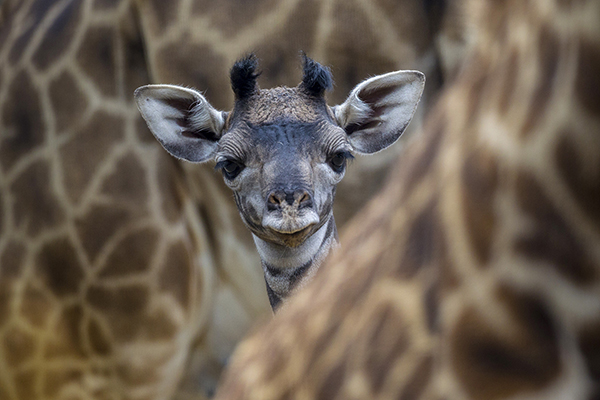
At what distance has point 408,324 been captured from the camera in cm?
43

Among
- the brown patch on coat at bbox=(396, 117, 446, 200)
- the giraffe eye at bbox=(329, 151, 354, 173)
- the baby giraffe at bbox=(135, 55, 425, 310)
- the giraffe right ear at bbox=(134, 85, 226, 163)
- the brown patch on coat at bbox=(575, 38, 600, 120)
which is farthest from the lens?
the giraffe right ear at bbox=(134, 85, 226, 163)

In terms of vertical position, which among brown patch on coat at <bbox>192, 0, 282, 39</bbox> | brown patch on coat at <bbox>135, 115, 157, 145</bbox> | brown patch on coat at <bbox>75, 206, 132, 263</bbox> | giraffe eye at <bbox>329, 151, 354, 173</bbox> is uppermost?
brown patch on coat at <bbox>192, 0, 282, 39</bbox>

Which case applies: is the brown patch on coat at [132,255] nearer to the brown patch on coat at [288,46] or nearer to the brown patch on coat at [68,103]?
the brown patch on coat at [68,103]

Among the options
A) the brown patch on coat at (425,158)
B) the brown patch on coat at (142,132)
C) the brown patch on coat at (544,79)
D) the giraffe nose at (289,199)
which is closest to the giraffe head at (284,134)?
the giraffe nose at (289,199)

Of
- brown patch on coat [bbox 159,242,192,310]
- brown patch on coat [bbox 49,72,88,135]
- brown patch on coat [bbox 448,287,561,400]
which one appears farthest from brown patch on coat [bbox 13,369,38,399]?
brown patch on coat [bbox 448,287,561,400]

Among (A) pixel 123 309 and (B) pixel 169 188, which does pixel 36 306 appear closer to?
(A) pixel 123 309

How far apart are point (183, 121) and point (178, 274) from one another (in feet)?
2.31

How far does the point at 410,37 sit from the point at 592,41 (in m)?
1.86

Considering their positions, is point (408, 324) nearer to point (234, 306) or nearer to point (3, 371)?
point (234, 306)

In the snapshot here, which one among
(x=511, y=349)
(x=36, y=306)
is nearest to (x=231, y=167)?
(x=36, y=306)

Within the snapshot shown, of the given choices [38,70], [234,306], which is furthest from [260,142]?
[38,70]

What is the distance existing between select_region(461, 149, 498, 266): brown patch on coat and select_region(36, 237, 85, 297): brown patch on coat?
2205 millimetres

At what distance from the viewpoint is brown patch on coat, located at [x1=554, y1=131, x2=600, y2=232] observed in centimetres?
35

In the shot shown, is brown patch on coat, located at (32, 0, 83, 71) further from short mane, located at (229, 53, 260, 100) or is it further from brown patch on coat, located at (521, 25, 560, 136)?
brown patch on coat, located at (521, 25, 560, 136)
